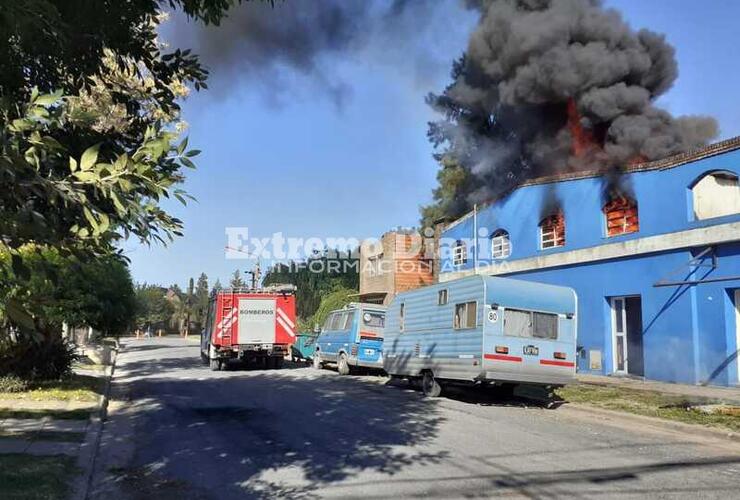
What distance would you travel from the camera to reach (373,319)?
18.3m

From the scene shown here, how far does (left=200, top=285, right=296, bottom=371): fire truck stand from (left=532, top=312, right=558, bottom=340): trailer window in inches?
392

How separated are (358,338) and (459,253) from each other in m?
7.69

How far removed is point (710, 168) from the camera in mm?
14078

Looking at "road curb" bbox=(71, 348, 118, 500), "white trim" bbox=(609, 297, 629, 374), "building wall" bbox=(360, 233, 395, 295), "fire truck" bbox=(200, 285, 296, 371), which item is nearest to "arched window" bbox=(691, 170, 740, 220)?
"white trim" bbox=(609, 297, 629, 374)

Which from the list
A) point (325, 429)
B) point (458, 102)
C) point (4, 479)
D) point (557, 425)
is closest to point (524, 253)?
point (458, 102)

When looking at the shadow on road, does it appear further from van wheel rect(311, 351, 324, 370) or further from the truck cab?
van wheel rect(311, 351, 324, 370)

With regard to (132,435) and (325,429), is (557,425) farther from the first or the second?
(132,435)

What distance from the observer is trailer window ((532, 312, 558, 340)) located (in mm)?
12008

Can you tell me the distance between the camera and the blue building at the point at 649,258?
44.5 ft

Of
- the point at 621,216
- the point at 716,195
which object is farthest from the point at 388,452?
the point at 621,216

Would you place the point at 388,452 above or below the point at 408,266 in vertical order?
below

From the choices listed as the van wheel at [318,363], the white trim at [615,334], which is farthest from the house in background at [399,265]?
the white trim at [615,334]

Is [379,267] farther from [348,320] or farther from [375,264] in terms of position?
[348,320]

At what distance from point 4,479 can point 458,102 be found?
23.7 meters
